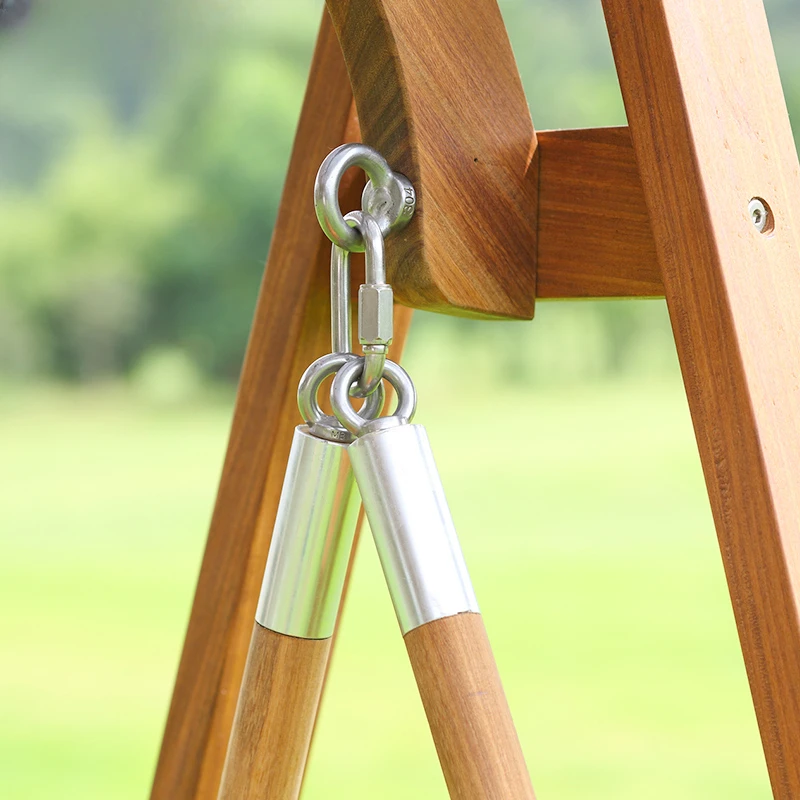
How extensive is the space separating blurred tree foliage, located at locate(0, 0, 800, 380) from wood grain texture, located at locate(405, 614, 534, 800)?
2.44 m

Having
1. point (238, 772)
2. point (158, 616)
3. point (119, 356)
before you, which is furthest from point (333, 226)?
point (158, 616)

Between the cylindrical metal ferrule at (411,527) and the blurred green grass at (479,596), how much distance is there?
2.23 metres

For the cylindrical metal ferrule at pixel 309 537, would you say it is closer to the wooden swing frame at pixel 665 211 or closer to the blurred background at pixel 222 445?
the wooden swing frame at pixel 665 211

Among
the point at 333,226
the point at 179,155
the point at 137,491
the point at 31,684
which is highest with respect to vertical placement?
the point at 179,155

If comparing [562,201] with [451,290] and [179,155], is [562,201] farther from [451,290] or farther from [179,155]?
[179,155]

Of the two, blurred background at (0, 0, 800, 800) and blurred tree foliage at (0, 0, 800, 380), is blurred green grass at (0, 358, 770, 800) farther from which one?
blurred tree foliage at (0, 0, 800, 380)

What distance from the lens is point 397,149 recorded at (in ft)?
0.93

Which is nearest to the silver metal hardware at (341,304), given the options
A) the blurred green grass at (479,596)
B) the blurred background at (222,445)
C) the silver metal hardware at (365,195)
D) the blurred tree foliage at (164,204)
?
the silver metal hardware at (365,195)

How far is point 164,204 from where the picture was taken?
3.03 meters

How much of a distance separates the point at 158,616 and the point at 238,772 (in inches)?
118

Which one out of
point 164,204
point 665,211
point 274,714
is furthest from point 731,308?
point 164,204

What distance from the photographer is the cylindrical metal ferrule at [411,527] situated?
9.6 inches

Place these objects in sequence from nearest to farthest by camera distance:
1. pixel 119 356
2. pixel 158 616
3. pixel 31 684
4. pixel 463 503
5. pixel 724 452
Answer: pixel 724 452 → pixel 31 684 → pixel 119 356 → pixel 158 616 → pixel 463 503

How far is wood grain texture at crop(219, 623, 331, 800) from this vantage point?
0.90ft
